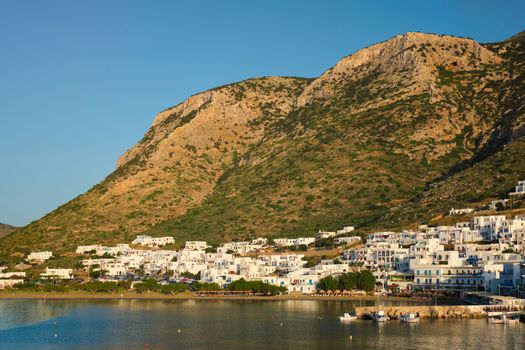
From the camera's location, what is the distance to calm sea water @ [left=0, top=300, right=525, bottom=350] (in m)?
64.9

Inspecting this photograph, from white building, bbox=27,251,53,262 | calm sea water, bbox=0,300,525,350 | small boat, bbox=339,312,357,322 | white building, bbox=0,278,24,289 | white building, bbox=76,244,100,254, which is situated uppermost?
white building, bbox=76,244,100,254

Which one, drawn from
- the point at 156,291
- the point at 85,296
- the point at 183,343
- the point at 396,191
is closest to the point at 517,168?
the point at 396,191

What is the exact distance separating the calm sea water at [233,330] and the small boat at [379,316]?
62.9 inches

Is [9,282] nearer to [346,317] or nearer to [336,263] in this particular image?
[336,263]

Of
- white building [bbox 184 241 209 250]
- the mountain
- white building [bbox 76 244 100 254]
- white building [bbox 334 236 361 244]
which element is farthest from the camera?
white building [bbox 76 244 100 254]

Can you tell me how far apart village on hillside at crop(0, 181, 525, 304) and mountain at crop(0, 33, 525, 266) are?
31.1 ft

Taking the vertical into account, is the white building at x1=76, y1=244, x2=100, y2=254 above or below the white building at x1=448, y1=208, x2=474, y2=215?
below

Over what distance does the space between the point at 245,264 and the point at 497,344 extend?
67632mm

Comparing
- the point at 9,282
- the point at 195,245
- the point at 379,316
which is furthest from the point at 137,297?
the point at 379,316

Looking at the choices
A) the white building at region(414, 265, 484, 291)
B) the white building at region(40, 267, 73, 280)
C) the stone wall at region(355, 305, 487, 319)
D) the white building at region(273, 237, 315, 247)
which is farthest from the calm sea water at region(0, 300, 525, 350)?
the white building at region(273, 237, 315, 247)

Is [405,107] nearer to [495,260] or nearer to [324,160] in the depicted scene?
[324,160]

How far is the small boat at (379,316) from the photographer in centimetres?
7956

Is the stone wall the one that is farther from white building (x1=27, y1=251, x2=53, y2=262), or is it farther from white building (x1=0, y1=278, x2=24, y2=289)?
white building (x1=27, y1=251, x2=53, y2=262)

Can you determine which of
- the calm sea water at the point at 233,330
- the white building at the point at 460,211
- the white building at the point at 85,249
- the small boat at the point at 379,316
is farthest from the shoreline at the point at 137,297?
the white building at the point at 460,211
